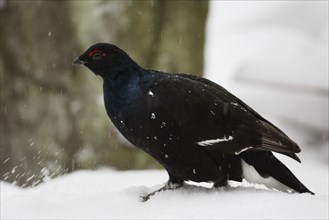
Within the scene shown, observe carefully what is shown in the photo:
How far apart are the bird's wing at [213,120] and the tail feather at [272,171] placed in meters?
0.08

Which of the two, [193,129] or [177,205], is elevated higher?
[193,129]

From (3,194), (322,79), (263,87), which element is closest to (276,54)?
(263,87)

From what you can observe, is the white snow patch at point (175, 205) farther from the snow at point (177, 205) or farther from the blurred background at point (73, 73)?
the blurred background at point (73, 73)

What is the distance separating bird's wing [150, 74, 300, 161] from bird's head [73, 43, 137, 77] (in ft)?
0.69

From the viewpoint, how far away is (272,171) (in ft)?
9.95

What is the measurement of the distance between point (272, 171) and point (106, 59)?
0.91 m

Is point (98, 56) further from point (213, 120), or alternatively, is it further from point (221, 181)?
point (221, 181)

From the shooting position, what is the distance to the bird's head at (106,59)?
310cm

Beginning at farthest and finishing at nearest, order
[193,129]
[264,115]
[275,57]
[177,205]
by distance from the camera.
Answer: [275,57], [264,115], [193,129], [177,205]

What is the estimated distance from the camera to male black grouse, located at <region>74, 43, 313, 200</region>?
9.59ft

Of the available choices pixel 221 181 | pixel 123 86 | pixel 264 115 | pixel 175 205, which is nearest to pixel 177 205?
pixel 175 205

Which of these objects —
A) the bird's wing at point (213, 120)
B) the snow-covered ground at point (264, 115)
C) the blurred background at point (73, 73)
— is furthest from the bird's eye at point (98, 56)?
the blurred background at point (73, 73)

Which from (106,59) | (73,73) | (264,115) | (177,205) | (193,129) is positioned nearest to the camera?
(177,205)

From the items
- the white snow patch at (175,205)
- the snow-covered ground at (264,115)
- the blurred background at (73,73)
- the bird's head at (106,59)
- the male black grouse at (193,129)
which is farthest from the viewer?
the blurred background at (73,73)
